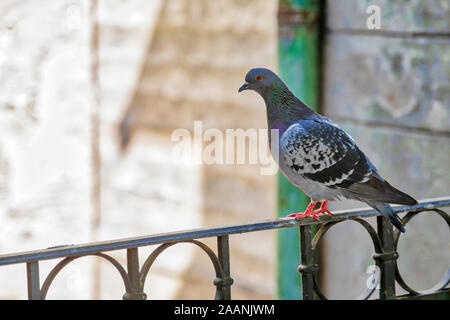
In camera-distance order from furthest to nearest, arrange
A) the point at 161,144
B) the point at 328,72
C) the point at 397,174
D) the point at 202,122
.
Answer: the point at 161,144 < the point at 202,122 < the point at 328,72 < the point at 397,174

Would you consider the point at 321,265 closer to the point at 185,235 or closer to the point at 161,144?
the point at 161,144

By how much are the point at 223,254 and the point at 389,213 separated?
1.95 ft

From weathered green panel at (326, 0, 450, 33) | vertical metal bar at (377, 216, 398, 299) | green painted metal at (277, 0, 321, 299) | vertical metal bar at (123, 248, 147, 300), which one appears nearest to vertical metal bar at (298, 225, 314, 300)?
vertical metal bar at (377, 216, 398, 299)

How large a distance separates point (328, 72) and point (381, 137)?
53 centimetres

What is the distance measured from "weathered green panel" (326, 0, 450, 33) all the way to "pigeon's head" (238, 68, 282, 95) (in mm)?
1236

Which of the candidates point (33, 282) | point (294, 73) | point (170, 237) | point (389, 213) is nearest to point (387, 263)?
point (389, 213)

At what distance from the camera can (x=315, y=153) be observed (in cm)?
275

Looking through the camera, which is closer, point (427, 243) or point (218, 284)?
point (218, 284)

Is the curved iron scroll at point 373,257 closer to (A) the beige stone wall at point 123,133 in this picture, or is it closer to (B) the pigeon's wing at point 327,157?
(B) the pigeon's wing at point 327,157

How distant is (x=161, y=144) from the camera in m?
5.14

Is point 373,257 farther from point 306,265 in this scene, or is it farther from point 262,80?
point 262,80
